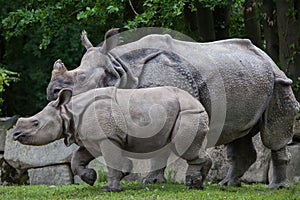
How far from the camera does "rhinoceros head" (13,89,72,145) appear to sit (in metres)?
8.02

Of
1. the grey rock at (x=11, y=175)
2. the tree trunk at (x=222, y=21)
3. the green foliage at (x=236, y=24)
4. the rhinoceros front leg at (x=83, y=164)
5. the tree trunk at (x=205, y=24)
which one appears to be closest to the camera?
the rhinoceros front leg at (x=83, y=164)

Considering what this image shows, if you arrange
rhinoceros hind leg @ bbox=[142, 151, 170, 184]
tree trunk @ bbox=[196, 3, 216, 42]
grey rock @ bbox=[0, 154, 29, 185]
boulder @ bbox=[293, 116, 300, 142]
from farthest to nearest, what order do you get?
tree trunk @ bbox=[196, 3, 216, 42] < grey rock @ bbox=[0, 154, 29, 185] < boulder @ bbox=[293, 116, 300, 142] < rhinoceros hind leg @ bbox=[142, 151, 170, 184]

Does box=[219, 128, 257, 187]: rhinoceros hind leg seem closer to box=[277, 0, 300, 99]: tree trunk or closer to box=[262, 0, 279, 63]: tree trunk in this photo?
box=[277, 0, 300, 99]: tree trunk

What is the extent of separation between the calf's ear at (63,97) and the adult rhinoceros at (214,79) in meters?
0.45

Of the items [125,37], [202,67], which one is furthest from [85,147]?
[125,37]

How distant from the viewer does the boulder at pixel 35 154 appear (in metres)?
12.9

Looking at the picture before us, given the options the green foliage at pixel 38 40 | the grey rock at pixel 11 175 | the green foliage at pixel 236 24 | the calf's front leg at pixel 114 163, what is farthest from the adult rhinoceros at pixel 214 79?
the green foliage at pixel 236 24

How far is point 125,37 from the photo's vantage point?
12656 mm

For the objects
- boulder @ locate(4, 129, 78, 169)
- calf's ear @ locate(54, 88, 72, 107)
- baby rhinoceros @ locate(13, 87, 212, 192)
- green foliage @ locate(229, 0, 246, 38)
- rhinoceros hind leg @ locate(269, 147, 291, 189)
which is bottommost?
boulder @ locate(4, 129, 78, 169)

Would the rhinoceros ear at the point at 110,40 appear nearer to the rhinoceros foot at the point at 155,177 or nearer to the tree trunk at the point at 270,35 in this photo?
the rhinoceros foot at the point at 155,177

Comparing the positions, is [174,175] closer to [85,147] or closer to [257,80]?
[257,80]

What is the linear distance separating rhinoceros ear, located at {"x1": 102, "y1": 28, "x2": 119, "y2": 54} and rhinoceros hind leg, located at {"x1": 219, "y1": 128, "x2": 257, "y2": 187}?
8.09ft

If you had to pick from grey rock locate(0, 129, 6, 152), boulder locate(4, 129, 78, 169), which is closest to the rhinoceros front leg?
boulder locate(4, 129, 78, 169)

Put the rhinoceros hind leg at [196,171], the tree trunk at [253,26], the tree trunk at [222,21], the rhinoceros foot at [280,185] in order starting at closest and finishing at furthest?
the rhinoceros hind leg at [196,171], the rhinoceros foot at [280,185], the tree trunk at [253,26], the tree trunk at [222,21]
